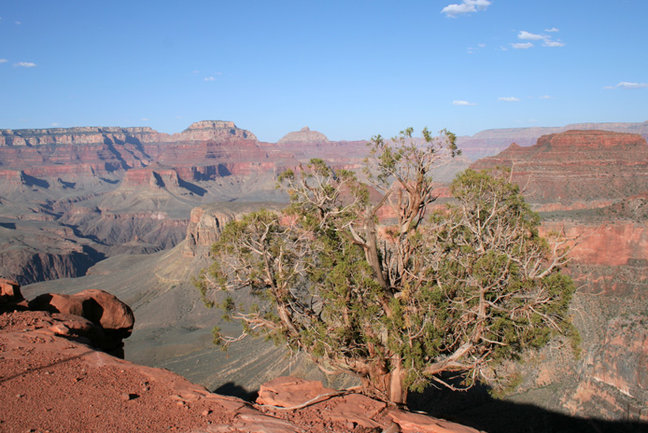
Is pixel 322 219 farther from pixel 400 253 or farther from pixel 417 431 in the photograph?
pixel 417 431

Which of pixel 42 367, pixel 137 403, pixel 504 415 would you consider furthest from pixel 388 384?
pixel 504 415

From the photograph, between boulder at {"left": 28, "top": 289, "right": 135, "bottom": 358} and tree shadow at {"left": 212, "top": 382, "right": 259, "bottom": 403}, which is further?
tree shadow at {"left": 212, "top": 382, "right": 259, "bottom": 403}

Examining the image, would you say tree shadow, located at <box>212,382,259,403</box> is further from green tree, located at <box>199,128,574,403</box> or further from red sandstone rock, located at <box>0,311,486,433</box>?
red sandstone rock, located at <box>0,311,486,433</box>

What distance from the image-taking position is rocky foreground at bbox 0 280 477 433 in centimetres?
939

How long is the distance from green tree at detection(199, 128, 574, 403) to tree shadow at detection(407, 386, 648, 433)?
814cm

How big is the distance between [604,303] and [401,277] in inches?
980

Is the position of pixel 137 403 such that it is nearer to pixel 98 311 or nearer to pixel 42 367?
pixel 42 367

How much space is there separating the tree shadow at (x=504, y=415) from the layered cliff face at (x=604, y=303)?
86cm

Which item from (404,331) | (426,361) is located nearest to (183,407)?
(404,331)

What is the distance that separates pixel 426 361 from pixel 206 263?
59642 millimetres

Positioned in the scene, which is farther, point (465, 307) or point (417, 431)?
point (465, 307)

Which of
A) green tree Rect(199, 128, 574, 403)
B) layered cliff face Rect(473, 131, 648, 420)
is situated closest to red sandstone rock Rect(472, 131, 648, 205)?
layered cliff face Rect(473, 131, 648, 420)

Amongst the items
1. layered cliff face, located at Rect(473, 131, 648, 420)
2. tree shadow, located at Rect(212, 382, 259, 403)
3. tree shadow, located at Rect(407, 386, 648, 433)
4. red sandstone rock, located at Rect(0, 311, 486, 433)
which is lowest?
tree shadow, located at Rect(212, 382, 259, 403)

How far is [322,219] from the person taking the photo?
15.7 m
